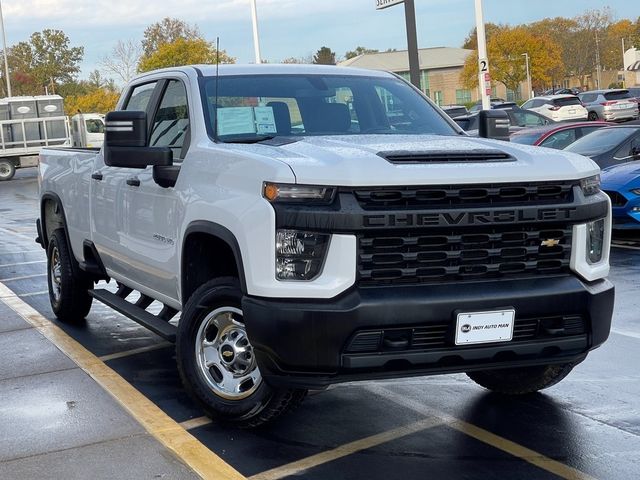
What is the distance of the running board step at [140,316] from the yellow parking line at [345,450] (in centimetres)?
123

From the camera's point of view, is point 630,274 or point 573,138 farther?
point 573,138

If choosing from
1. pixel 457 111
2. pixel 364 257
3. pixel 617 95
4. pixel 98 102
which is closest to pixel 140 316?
pixel 364 257

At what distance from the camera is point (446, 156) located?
501cm

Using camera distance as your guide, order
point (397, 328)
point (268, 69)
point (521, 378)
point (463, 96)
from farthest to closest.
A: point (463, 96) → point (268, 69) → point (521, 378) → point (397, 328)

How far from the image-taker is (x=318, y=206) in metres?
4.73

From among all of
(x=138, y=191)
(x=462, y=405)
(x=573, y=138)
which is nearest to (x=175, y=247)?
(x=138, y=191)

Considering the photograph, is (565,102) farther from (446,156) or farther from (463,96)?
(463,96)

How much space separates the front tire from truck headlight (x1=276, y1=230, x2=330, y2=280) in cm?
46

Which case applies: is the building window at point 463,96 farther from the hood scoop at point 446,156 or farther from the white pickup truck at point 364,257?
the hood scoop at point 446,156

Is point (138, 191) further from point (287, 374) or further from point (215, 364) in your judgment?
point (287, 374)

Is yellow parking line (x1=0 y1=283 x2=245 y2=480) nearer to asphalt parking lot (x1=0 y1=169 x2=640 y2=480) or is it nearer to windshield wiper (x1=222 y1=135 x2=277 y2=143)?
asphalt parking lot (x1=0 y1=169 x2=640 y2=480)

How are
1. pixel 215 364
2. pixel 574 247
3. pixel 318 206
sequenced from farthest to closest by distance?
1. pixel 215 364
2. pixel 574 247
3. pixel 318 206

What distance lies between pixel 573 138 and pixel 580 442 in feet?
42.9

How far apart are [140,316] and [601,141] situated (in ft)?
34.0
